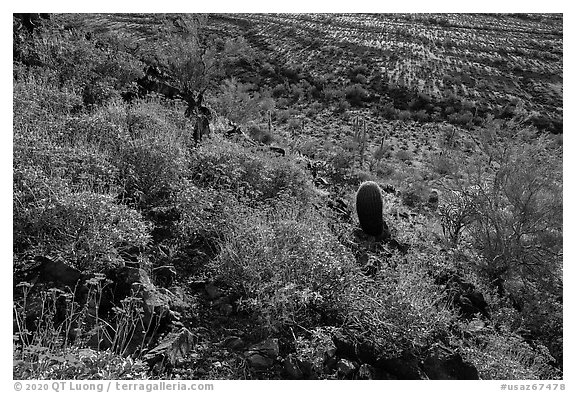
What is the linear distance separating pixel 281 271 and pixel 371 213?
3.55m

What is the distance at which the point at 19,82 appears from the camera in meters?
7.32

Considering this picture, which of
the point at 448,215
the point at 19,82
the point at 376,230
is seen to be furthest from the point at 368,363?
the point at 448,215

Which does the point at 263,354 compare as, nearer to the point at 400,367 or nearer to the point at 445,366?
the point at 400,367

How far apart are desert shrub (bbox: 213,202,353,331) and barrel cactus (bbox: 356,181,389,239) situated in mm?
2608

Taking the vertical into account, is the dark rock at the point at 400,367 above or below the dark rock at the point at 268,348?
below

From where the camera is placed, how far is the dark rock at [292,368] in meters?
4.34

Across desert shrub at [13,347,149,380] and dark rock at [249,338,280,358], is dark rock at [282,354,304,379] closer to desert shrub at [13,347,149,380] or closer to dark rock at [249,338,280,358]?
dark rock at [249,338,280,358]

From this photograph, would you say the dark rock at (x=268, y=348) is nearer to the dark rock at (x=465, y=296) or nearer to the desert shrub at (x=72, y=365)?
the desert shrub at (x=72, y=365)

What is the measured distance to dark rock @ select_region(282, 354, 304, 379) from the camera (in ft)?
14.3

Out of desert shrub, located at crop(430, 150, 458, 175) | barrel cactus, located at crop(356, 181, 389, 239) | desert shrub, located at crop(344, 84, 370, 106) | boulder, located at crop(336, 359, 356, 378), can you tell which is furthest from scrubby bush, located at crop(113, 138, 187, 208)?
desert shrub, located at crop(344, 84, 370, 106)

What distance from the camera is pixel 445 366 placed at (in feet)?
16.1

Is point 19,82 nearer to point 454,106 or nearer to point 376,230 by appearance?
point 376,230

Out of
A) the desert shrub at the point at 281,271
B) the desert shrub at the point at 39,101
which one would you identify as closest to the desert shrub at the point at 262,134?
the desert shrub at the point at 39,101

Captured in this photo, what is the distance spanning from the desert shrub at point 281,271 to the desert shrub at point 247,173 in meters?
1.38
